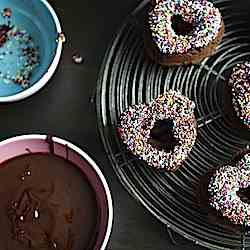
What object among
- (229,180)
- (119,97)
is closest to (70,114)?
(119,97)

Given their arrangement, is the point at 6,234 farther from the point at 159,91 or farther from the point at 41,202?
the point at 159,91

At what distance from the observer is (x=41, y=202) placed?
1.84 metres

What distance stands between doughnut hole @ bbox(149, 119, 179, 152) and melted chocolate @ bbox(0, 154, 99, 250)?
0.20 meters

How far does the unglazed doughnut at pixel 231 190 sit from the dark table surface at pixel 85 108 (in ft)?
0.48

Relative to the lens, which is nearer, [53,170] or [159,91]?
[53,170]

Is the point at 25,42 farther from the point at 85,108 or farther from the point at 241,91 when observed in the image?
the point at 241,91

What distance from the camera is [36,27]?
2.02 m

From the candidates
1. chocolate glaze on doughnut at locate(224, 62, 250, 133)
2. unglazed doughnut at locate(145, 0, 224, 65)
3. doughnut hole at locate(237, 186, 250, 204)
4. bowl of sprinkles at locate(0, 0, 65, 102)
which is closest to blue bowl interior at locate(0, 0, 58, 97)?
bowl of sprinkles at locate(0, 0, 65, 102)

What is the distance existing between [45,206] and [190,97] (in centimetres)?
47

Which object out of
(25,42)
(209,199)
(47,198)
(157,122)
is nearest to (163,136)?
(157,122)

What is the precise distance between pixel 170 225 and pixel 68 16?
62 centimetres

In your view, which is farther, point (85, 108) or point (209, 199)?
point (85, 108)

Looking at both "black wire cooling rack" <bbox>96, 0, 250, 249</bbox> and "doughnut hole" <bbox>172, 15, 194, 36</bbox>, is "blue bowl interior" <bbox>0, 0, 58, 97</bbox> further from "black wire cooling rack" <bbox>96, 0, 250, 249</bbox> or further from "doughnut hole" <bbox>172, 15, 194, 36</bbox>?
"doughnut hole" <bbox>172, 15, 194, 36</bbox>

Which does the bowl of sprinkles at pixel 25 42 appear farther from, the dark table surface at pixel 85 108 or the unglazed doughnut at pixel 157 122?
the unglazed doughnut at pixel 157 122
